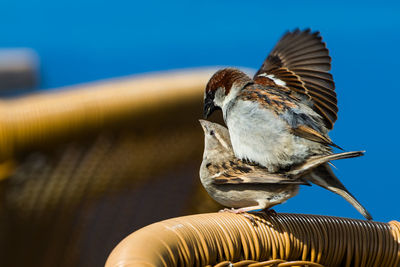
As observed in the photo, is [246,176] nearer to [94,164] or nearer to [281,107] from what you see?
[281,107]

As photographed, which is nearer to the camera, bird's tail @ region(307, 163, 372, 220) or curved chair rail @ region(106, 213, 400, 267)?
curved chair rail @ region(106, 213, 400, 267)

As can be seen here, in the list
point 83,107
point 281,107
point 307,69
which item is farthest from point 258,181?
point 83,107

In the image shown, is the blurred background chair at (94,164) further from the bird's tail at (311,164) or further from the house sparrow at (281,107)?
the bird's tail at (311,164)

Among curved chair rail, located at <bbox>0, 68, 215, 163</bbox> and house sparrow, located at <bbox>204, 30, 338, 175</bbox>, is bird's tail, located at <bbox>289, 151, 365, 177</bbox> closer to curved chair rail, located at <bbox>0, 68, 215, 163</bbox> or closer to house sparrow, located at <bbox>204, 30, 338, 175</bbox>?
house sparrow, located at <bbox>204, 30, 338, 175</bbox>

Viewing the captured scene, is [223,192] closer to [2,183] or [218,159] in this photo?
[218,159]

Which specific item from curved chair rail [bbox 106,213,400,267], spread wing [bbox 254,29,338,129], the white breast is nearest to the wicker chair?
curved chair rail [bbox 106,213,400,267]

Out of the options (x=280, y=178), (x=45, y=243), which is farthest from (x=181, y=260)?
(x=45, y=243)

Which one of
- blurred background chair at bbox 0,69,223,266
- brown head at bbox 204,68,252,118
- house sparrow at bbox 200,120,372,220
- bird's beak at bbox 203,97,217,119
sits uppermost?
brown head at bbox 204,68,252,118
